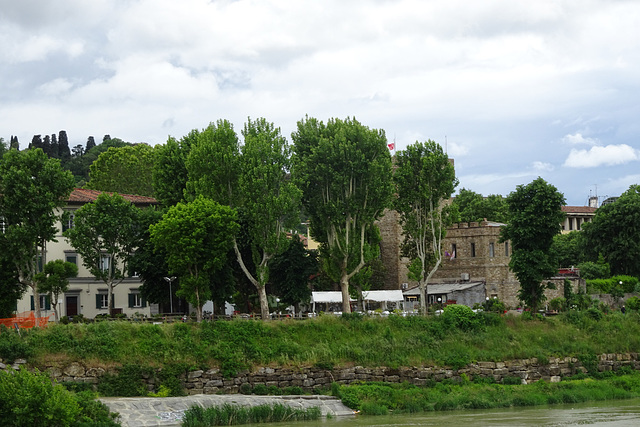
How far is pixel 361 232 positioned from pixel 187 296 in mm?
12596

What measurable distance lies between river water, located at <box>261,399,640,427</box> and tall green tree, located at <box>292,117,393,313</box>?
53.4ft

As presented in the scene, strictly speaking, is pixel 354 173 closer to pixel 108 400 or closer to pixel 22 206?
pixel 22 206

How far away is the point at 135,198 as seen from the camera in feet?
233

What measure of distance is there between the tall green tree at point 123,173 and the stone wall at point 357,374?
48665 millimetres

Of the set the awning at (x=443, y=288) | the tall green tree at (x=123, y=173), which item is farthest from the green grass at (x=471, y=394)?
the tall green tree at (x=123, y=173)

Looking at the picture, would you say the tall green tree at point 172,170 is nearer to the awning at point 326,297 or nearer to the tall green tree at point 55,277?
the tall green tree at point 55,277

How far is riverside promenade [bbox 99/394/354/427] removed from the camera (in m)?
37.5

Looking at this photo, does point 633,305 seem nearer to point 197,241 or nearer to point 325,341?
point 325,341

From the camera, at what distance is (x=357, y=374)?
47.3 metres

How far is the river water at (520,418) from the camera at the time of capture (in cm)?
3825

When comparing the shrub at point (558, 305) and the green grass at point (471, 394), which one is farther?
the shrub at point (558, 305)

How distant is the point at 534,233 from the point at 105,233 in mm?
29156

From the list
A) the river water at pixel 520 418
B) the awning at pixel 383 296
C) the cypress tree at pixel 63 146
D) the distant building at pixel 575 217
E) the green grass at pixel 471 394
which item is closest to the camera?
the river water at pixel 520 418

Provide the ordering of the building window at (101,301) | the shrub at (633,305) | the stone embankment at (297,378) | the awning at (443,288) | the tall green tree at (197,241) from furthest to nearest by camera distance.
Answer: the awning at (443,288), the shrub at (633,305), the building window at (101,301), the tall green tree at (197,241), the stone embankment at (297,378)
